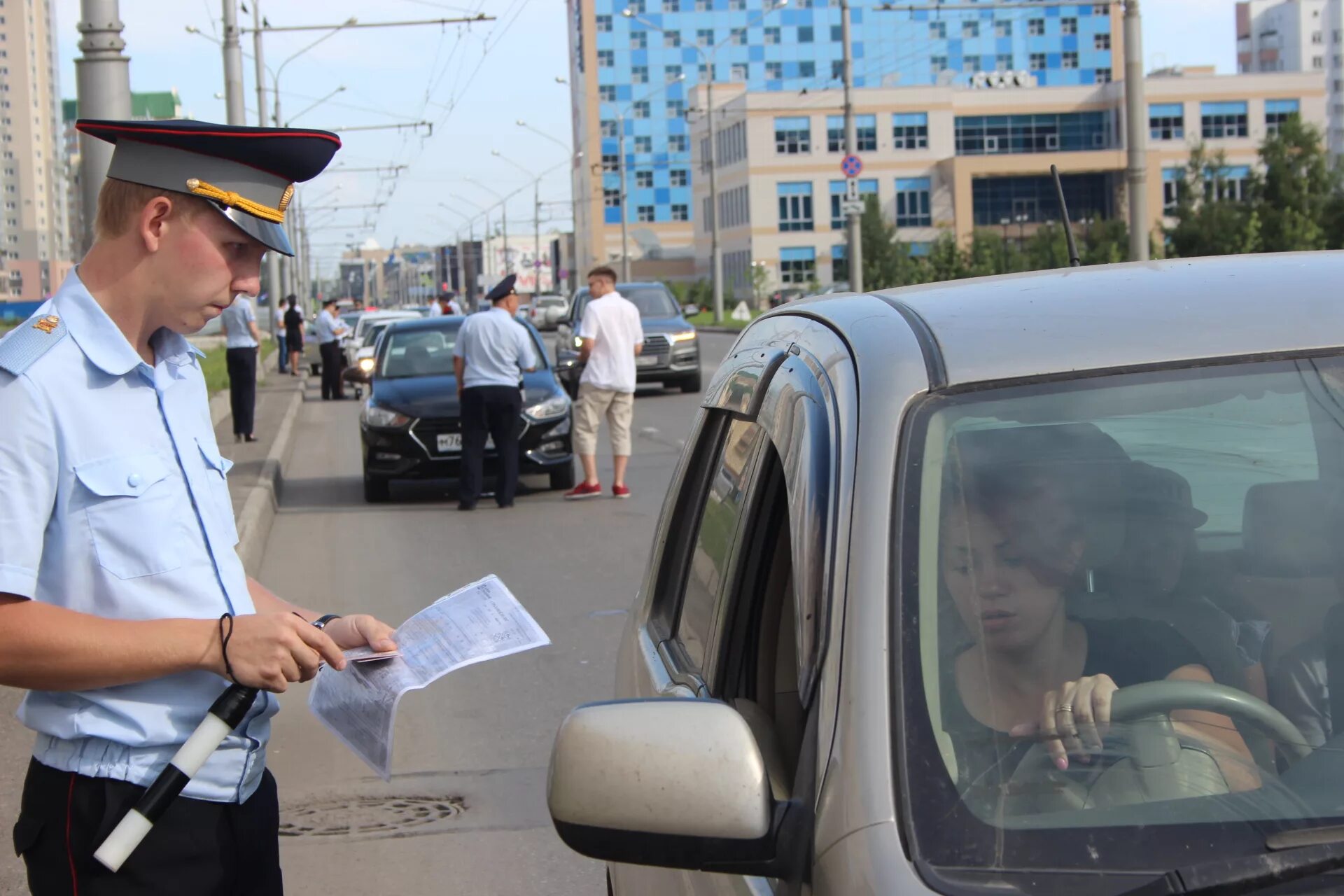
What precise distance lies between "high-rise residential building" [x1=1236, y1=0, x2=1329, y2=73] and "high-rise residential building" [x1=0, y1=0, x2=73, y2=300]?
436 ft

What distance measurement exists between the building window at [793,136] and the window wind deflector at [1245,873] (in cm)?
10202

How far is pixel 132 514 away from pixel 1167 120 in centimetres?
10379

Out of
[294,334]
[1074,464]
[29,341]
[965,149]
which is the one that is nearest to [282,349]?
[294,334]

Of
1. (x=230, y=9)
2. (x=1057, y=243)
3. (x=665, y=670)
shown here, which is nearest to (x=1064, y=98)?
(x=1057, y=243)

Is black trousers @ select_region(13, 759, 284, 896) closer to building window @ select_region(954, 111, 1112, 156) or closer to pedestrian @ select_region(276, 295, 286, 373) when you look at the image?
pedestrian @ select_region(276, 295, 286, 373)

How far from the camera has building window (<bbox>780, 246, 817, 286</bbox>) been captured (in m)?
105

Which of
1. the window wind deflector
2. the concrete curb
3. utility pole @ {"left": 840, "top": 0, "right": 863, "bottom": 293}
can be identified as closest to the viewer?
the window wind deflector

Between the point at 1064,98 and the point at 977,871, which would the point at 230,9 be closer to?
the point at 977,871

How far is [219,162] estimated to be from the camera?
2.47m

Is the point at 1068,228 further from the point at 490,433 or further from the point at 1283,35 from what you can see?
the point at 1283,35

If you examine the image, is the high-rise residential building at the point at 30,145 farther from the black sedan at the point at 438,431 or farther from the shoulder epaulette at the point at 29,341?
the shoulder epaulette at the point at 29,341

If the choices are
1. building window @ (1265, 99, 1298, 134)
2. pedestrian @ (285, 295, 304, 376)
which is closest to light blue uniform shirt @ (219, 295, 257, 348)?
pedestrian @ (285, 295, 304, 376)

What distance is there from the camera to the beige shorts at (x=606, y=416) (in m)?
13.2

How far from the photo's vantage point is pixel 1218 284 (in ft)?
7.53
